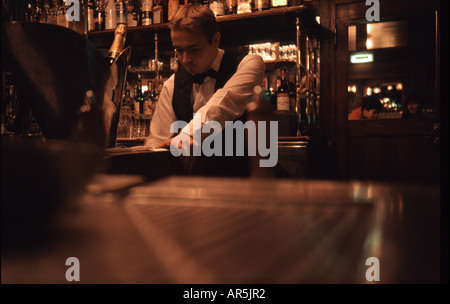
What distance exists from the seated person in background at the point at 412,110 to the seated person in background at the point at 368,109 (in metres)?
0.19

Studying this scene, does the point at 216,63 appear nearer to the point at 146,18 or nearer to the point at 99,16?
the point at 146,18

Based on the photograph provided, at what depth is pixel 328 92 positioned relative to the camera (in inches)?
112

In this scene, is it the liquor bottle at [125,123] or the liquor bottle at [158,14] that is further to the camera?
the liquor bottle at [158,14]

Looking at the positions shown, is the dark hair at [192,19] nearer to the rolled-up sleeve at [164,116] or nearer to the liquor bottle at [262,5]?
the rolled-up sleeve at [164,116]

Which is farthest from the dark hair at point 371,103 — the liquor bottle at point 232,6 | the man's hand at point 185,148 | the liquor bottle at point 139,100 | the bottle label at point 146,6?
the man's hand at point 185,148

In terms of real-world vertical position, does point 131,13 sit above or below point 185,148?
above

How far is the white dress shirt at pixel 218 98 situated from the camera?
1.21m

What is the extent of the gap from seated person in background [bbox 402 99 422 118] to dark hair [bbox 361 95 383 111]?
0.19m

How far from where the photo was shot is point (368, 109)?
290 cm

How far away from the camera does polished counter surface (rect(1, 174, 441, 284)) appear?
16cm

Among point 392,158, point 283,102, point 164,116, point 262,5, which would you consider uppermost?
point 262,5

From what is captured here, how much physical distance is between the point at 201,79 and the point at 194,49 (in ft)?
0.69

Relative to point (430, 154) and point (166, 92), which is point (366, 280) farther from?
point (430, 154)

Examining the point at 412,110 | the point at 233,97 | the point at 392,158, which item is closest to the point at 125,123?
the point at 233,97
